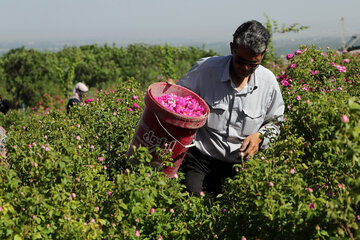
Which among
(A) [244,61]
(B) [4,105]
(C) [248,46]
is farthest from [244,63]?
(B) [4,105]

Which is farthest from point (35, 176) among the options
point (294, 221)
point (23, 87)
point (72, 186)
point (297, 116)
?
point (23, 87)

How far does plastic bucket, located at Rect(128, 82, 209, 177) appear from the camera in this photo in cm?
259

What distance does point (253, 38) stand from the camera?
254 cm

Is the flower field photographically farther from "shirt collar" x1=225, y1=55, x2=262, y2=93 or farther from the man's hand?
"shirt collar" x1=225, y1=55, x2=262, y2=93

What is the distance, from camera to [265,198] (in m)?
1.91

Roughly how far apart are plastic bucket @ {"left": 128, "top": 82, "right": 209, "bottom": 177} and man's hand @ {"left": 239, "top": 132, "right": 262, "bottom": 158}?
0.35m

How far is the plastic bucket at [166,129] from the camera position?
2594 millimetres

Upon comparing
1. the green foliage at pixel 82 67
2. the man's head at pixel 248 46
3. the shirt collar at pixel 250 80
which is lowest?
the green foliage at pixel 82 67

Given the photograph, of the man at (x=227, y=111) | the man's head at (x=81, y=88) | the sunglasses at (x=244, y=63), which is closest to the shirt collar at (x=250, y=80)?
the man at (x=227, y=111)

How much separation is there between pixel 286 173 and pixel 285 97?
1.91 metres

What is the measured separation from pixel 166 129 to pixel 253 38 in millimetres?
872

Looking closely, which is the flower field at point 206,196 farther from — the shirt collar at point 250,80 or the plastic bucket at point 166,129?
the shirt collar at point 250,80

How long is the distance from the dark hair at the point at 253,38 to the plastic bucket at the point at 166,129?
542 millimetres

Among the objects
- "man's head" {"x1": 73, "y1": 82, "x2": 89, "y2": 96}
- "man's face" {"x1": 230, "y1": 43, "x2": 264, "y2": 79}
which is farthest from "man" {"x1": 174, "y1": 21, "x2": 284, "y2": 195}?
"man's head" {"x1": 73, "y1": 82, "x2": 89, "y2": 96}
